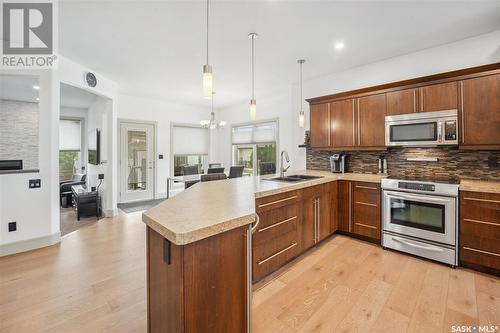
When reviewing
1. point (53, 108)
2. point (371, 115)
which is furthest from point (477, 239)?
point (53, 108)

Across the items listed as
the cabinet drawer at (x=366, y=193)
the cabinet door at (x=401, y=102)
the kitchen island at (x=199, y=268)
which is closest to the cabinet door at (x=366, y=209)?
the cabinet drawer at (x=366, y=193)

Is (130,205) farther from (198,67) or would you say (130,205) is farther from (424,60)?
(424,60)

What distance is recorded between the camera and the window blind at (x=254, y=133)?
19.3 feet

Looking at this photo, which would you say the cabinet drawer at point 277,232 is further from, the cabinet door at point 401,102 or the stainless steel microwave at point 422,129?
the cabinet door at point 401,102

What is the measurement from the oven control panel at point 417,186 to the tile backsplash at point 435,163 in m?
0.70

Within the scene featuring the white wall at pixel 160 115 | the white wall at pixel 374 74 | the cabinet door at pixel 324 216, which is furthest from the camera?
the white wall at pixel 160 115

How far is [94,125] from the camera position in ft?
18.8

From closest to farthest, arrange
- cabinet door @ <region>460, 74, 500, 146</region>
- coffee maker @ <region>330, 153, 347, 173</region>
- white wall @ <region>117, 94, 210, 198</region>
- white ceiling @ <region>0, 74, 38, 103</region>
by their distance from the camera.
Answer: cabinet door @ <region>460, 74, 500, 146</region>
coffee maker @ <region>330, 153, 347, 173</region>
white ceiling @ <region>0, 74, 38, 103</region>
white wall @ <region>117, 94, 210, 198</region>

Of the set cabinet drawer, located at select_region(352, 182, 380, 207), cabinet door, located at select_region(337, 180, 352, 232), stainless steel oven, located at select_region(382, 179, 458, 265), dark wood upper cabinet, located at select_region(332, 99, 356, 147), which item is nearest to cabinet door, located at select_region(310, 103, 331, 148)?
dark wood upper cabinet, located at select_region(332, 99, 356, 147)

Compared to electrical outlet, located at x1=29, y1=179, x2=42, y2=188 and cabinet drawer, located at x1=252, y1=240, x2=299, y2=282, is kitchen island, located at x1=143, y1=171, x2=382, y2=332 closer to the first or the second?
cabinet drawer, located at x1=252, y1=240, x2=299, y2=282

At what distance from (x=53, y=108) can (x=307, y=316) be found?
159 inches

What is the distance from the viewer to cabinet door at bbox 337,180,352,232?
3.37m

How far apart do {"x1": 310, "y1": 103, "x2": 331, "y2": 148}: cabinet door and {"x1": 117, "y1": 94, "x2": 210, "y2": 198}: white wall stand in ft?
13.7

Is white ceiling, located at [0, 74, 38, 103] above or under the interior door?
above
